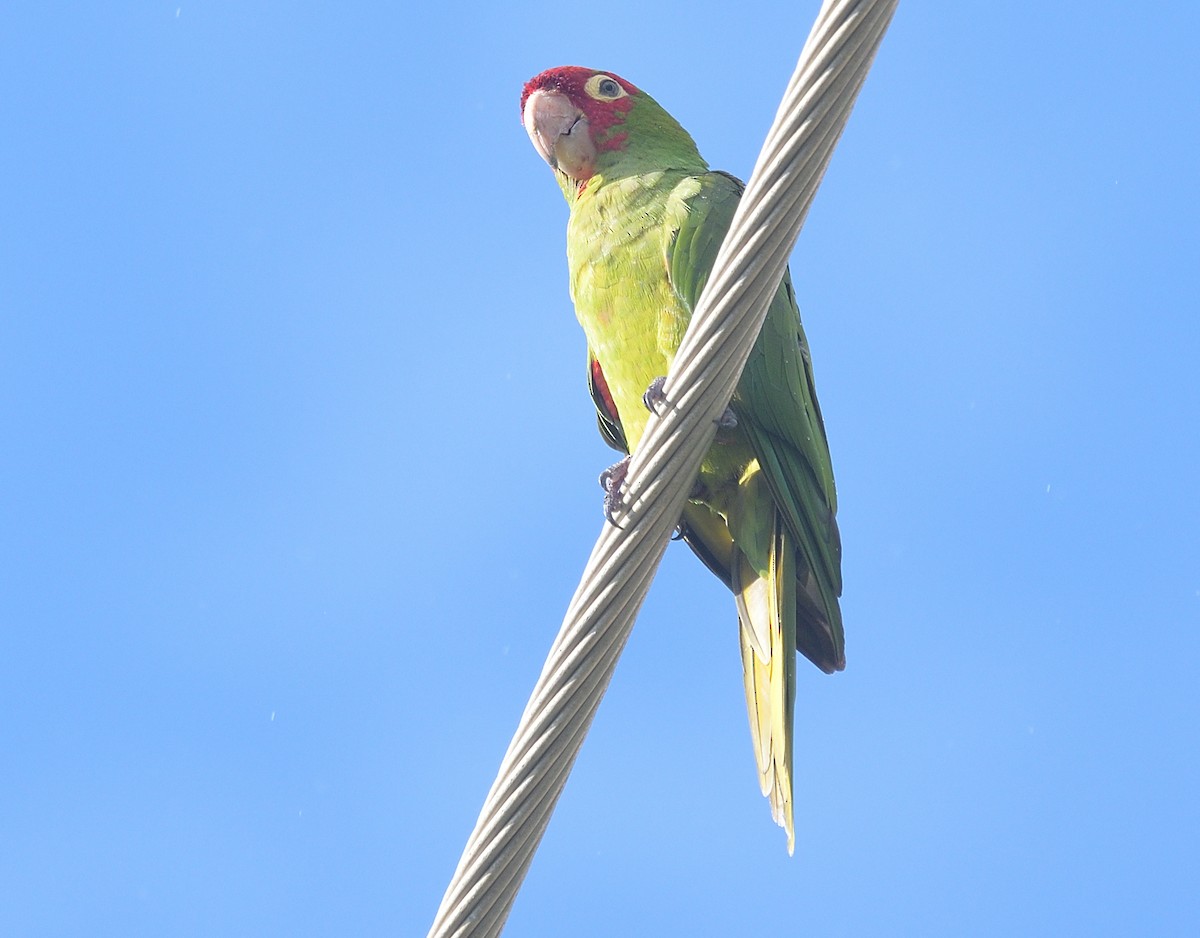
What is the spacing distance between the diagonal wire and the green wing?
1.42 metres

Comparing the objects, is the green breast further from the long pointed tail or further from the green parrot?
the long pointed tail

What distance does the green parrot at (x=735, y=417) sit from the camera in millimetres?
3951

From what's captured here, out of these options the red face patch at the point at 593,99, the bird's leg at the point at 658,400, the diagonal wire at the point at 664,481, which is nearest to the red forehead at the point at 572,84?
the red face patch at the point at 593,99

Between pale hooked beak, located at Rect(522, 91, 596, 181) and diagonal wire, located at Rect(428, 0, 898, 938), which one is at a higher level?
pale hooked beak, located at Rect(522, 91, 596, 181)

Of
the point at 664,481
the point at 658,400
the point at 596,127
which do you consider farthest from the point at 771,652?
the point at 596,127

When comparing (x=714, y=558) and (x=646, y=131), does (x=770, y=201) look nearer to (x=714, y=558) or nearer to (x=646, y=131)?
(x=714, y=558)

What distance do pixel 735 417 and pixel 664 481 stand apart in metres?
1.25

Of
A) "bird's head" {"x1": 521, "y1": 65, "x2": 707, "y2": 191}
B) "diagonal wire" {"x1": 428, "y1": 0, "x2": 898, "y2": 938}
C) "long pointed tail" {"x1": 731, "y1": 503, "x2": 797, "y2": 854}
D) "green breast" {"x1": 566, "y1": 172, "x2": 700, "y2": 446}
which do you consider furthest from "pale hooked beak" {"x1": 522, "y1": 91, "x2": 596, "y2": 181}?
"diagonal wire" {"x1": 428, "y1": 0, "x2": 898, "y2": 938}

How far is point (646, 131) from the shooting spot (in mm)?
5070

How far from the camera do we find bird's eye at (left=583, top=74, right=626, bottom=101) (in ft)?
17.0

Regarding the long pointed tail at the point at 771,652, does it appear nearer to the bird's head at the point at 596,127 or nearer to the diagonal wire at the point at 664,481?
the diagonal wire at the point at 664,481

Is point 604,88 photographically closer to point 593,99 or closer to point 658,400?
point 593,99

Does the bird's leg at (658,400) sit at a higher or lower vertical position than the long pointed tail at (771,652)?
higher

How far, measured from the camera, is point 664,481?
105 inches
